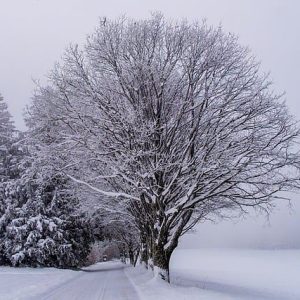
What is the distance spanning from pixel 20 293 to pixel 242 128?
10.8m

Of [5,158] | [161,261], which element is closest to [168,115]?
[161,261]

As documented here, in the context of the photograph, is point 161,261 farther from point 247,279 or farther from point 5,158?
point 5,158

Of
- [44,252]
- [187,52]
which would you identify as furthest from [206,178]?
[44,252]

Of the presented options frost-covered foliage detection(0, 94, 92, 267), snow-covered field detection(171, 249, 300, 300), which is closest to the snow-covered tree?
snow-covered field detection(171, 249, 300, 300)

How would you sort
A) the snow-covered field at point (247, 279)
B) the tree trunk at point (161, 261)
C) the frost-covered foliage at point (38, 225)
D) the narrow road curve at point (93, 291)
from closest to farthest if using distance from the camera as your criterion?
the narrow road curve at point (93, 291) < the tree trunk at point (161, 261) < the snow-covered field at point (247, 279) < the frost-covered foliage at point (38, 225)

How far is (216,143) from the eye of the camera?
1742 centimetres

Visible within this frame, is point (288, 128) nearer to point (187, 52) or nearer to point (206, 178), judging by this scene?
point (206, 178)

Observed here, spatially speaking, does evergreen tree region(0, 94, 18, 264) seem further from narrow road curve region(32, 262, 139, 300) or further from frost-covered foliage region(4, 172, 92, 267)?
narrow road curve region(32, 262, 139, 300)

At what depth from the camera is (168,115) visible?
1886cm

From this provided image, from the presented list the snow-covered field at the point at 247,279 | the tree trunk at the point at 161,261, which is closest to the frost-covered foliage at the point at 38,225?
the snow-covered field at the point at 247,279

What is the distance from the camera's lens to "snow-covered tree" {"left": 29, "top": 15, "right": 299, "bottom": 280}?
Result: 17.5 m

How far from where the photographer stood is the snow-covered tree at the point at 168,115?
1745 cm

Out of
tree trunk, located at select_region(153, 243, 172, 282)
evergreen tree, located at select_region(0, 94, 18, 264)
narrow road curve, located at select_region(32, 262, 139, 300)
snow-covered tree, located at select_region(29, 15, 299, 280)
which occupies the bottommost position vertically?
narrow road curve, located at select_region(32, 262, 139, 300)

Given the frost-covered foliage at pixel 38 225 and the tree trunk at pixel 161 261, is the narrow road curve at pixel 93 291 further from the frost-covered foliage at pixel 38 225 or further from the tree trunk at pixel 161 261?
the frost-covered foliage at pixel 38 225
